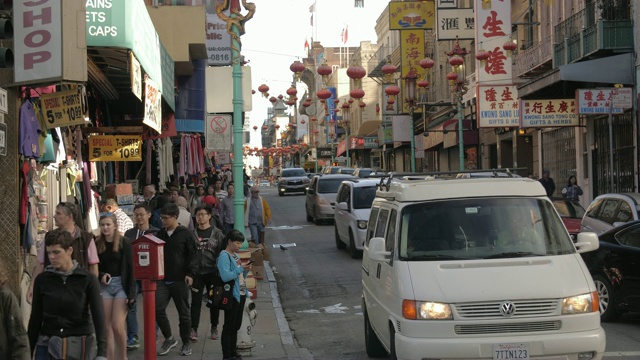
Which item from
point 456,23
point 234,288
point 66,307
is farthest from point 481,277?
point 456,23

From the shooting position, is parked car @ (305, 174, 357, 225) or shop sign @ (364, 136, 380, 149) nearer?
parked car @ (305, 174, 357, 225)

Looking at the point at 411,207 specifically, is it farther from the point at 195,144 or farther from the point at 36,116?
the point at 195,144

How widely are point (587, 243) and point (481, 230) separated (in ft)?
3.21

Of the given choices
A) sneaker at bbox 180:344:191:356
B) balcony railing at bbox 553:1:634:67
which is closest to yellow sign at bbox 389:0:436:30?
balcony railing at bbox 553:1:634:67

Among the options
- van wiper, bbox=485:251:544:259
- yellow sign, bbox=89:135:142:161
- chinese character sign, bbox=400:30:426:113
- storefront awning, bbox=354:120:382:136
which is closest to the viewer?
van wiper, bbox=485:251:544:259

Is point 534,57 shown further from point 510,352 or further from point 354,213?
point 510,352

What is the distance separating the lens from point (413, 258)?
26.8 ft

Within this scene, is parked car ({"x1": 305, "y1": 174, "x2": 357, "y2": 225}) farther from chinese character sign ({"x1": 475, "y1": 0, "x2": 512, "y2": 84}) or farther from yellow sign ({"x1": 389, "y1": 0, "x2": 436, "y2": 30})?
yellow sign ({"x1": 389, "y1": 0, "x2": 436, "y2": 30})

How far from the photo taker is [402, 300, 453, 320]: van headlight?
7.45 metres

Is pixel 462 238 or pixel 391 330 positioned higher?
pixel 462 238

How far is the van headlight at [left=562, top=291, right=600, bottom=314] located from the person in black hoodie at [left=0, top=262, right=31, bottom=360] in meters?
4.37

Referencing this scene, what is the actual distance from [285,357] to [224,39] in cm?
1863

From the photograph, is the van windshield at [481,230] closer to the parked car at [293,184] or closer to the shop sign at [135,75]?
the shop sign at [135,75]

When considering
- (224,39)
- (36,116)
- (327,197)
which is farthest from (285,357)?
(327,197)
